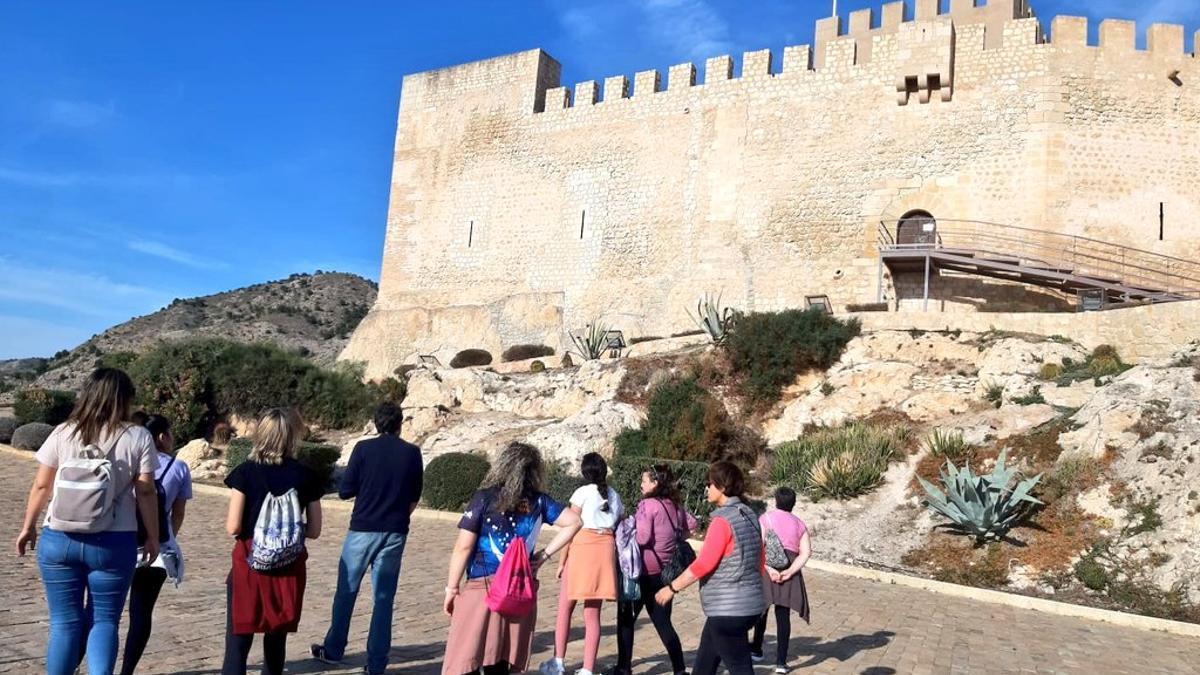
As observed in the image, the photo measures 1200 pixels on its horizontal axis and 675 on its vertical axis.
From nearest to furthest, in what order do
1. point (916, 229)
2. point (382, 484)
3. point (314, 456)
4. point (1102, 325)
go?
1. point (382, 484)
2. point (314, 456)
3. point (1102, 325)
4. point (916, 229)

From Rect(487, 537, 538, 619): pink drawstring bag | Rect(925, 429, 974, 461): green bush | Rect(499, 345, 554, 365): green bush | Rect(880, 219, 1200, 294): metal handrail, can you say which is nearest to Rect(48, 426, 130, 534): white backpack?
Rect(487, 537, 538, 619): pink drawstring bag

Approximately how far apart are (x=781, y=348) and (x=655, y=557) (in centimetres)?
1321

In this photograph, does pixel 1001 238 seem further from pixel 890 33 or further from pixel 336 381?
pixel 336 381

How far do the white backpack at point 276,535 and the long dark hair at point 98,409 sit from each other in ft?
2.47

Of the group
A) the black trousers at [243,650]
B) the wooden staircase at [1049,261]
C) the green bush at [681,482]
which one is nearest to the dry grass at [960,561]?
the green bush at [681,482]

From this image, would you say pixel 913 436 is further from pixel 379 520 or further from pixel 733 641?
pixel 379 520

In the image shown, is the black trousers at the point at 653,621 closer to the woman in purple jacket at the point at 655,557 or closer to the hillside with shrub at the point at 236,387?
the woman in purple jacket at the point at 655,557

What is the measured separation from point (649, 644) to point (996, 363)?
12.0 meters

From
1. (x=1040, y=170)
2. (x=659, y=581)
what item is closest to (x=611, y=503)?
(x=659, y=581)

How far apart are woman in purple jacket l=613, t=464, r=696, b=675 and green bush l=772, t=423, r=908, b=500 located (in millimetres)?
8215

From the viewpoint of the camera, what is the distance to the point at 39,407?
74.5 ft

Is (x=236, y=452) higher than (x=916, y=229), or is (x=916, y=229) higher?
(x=916, y=229)

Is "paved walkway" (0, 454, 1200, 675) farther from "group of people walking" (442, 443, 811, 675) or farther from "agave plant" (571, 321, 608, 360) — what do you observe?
"agave plant" (571, 321, 608, 360)

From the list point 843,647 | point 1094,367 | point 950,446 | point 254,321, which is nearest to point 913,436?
point 950,446
